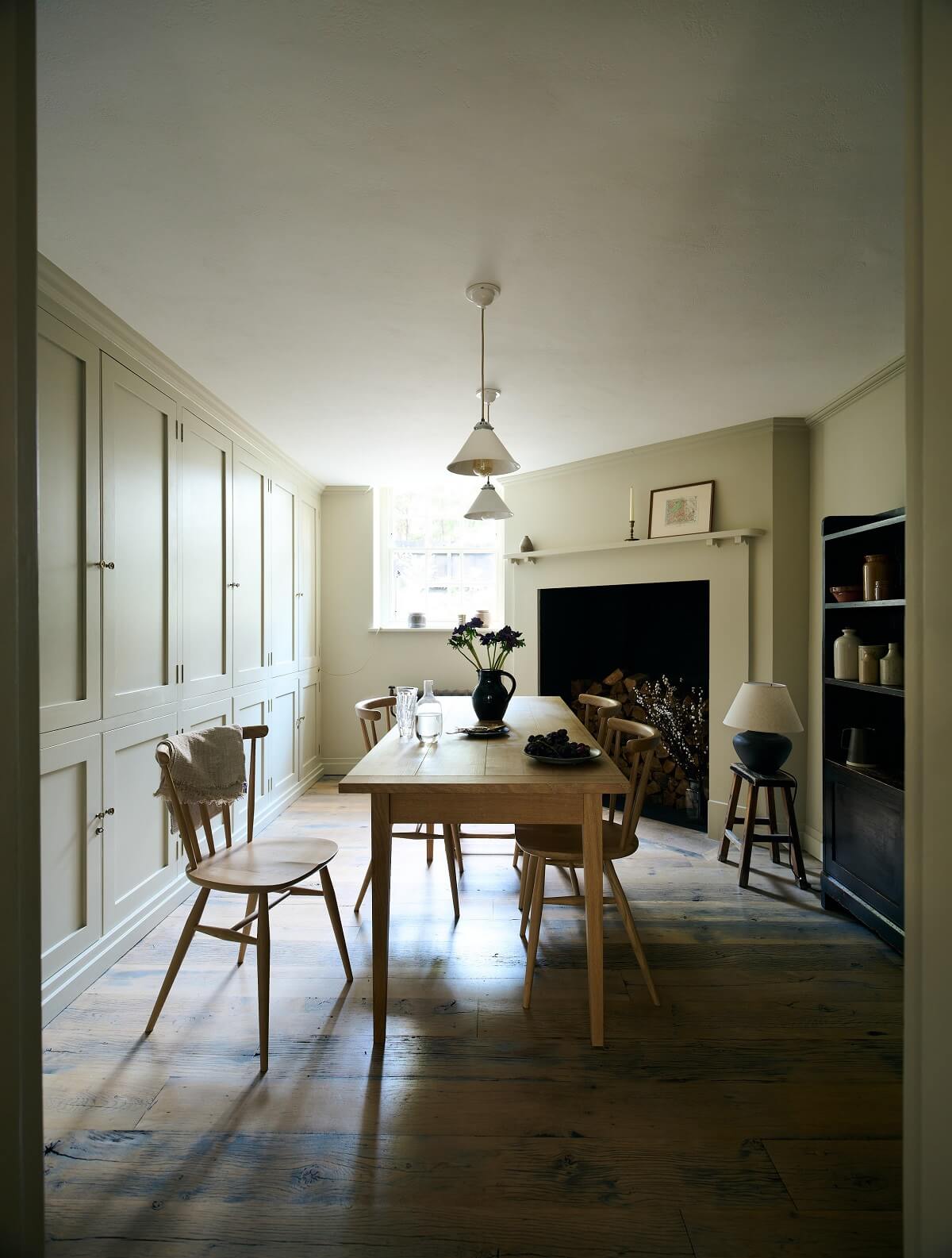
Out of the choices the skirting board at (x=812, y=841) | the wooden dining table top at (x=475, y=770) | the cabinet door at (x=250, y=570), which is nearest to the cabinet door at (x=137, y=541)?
the cabinet door at (x=250, y=570)

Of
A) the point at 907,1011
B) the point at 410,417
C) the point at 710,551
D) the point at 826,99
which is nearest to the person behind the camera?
the point at 907,1011

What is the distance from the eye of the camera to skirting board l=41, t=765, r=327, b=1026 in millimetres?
2131

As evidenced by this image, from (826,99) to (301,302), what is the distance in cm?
168

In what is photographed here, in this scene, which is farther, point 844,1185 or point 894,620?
point 894,620

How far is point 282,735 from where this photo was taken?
4543mm

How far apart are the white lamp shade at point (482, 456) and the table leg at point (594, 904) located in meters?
1.28

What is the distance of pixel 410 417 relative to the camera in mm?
3664

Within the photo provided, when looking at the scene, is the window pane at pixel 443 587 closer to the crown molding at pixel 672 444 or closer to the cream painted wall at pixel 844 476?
the crown molding at pixel 672 444

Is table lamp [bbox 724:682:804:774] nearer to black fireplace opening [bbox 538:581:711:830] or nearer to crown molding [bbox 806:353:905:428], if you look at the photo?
black fireplace opening [bbox 538:581:711:830]

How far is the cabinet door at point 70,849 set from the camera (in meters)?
2.12

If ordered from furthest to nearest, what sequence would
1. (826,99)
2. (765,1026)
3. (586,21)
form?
(765,1026)
(826,99)
(586,21)

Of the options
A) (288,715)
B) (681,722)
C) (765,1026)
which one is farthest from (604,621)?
(765,1026)

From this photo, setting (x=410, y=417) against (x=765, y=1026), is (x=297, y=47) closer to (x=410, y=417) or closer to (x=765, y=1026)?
(x=410, y=417)

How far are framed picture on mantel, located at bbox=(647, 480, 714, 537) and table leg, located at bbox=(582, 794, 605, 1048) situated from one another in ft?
8.41
